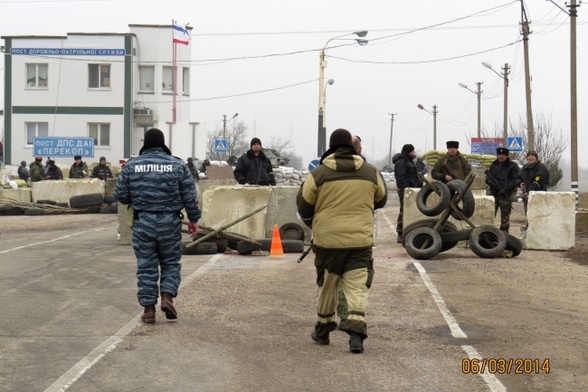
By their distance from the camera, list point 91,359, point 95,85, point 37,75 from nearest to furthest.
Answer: point 91,359 → point 95,85 → point 37,75

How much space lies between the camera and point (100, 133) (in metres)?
57.7

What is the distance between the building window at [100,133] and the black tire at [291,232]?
39.9m

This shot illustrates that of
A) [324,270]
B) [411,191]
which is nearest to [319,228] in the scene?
[324,270]

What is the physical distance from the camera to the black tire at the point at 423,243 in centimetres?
1642

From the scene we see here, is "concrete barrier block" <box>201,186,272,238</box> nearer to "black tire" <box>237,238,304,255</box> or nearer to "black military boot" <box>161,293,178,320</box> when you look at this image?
"black tire" <box>237,238,304,255</box>

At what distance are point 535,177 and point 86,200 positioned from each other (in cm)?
1435

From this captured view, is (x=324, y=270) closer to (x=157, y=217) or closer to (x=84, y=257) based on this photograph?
(x=157, y=217)

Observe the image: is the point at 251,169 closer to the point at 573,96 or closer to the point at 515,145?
the point at 573,96

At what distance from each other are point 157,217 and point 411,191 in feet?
32.9

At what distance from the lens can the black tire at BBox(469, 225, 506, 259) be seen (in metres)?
16.8

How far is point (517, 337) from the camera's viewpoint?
9.48m
